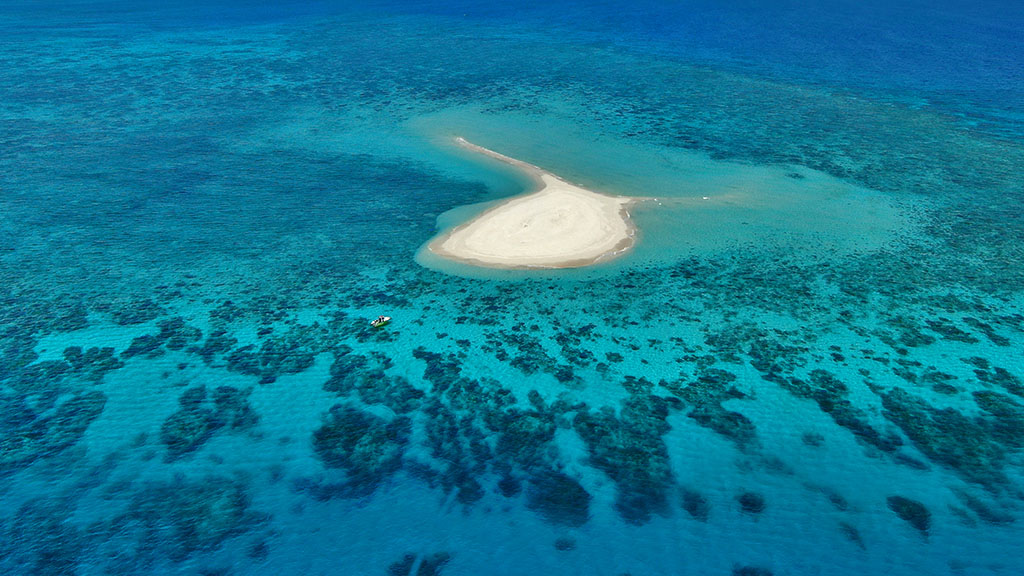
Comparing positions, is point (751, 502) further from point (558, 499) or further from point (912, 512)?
point (558, 499)

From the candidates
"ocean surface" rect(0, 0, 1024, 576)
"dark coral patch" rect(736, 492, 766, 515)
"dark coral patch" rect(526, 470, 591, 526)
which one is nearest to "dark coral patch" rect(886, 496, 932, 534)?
"ocean surface" rect(0, 0, 1024, 576)

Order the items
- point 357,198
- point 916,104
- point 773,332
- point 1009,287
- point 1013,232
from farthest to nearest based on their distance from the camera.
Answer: point 916,104 → point 357,198 → point 1013,232 → point 1009,287 → point 773,332

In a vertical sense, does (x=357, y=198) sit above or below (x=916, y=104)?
below

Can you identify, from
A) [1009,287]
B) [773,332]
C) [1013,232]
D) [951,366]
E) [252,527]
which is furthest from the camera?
[1013,232]

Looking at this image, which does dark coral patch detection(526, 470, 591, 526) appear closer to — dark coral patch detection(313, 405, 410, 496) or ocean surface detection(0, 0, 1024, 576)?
ocean surface detection(0, 0, 1024, 576)

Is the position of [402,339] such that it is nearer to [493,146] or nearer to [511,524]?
[511,524]

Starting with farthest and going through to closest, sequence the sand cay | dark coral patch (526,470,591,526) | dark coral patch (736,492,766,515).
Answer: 1. the sand cay
2. dark coral patch (736,492,766,515)
3. dark coral patch (526,470,591,526)

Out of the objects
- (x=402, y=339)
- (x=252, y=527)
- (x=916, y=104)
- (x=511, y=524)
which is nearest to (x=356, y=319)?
(x=402, y=339)
